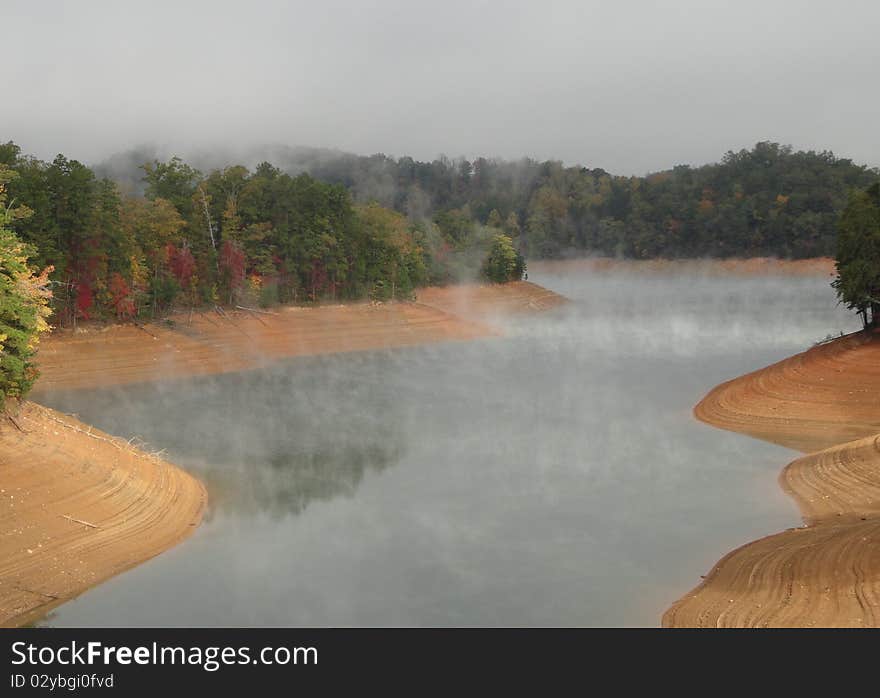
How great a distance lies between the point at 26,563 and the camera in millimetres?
15836

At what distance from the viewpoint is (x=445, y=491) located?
22766mm

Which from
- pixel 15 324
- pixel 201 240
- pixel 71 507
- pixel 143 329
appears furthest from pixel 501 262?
pixel 71 507

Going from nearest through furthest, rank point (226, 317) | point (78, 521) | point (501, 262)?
point (78, 521), point (226, 317), point (501, 262)

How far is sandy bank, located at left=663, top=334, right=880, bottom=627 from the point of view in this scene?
1359 cm

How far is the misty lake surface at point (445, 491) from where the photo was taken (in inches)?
613

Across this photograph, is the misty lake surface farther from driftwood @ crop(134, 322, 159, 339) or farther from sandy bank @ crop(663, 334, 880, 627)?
driftwood @ crop(134, 322, 159, 339)

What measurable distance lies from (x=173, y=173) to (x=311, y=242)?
994cm

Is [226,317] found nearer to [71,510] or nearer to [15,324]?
[15,324]

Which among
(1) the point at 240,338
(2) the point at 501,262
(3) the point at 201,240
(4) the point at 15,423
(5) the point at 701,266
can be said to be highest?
(3) the point at 201,240

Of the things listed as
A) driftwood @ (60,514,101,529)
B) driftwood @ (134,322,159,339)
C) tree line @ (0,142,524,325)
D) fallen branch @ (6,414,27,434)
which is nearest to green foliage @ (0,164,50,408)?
fallen branch @ (6,414,27,434)

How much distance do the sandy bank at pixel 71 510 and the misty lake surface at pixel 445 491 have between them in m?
0.51

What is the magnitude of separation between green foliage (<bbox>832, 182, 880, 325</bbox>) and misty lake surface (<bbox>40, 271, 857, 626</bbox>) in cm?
730

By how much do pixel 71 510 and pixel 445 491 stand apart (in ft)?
29.2

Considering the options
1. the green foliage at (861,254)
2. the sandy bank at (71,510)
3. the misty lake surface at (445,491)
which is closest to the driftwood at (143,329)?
the misty lake surface at (445,491)
